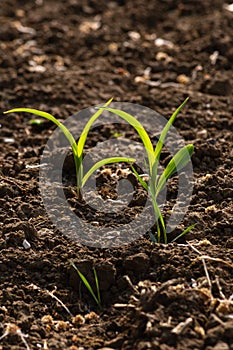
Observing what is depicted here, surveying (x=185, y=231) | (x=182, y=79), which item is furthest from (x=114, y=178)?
(x=182, y=79)

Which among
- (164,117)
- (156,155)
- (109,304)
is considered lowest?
(109,304)

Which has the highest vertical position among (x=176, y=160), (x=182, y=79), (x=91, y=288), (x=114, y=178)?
(x=176, y=160)

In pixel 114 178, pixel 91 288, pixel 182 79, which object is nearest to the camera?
pixel 91 288

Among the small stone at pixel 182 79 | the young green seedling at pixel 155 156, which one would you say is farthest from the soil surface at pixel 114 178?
the young green seedling at pixel 155 156

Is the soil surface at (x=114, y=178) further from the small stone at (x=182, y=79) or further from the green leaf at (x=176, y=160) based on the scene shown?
the green leaf at (x=176, y=160)

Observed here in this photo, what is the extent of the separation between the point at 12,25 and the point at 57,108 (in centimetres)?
134

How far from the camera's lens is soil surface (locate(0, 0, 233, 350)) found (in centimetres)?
233

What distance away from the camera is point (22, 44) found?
15.3 ft

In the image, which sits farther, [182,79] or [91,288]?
[182,79]

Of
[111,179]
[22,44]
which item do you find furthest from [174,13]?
[111,179]

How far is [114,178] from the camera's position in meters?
3.15

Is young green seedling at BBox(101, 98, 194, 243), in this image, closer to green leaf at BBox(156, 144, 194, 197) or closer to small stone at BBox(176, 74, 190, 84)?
green leaf at BBox(156, 144, 194, 197)

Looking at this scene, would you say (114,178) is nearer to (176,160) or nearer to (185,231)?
(176,160)

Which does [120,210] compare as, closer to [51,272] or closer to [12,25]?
[51,272]
